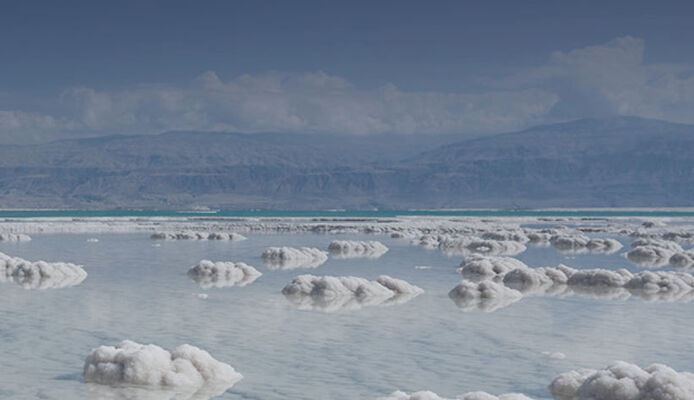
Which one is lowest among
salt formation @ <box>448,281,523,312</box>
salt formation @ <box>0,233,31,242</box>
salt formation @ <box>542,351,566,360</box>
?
salt formation @ <box>0,233,31,242</box>

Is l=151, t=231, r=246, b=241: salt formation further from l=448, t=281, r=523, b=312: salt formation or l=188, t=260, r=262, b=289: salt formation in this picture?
l=448, t=281, r=523, b=312: salt formation

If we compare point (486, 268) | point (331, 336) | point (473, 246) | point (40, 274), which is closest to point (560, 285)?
point (486, 268)

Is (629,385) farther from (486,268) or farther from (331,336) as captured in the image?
(486,268)

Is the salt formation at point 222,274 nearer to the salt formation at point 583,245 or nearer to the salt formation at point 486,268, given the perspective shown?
the salt formation at point 486,268

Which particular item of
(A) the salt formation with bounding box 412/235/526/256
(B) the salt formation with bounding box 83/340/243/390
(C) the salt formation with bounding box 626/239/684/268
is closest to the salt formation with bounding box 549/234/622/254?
(A) the salt formation with bounding box 412/235/526/256

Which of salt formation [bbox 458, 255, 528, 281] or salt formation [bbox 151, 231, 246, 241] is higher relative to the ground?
salt formation [bbox 458, 255, 528, 281]

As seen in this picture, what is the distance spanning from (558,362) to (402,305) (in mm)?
6863

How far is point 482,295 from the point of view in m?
22.5

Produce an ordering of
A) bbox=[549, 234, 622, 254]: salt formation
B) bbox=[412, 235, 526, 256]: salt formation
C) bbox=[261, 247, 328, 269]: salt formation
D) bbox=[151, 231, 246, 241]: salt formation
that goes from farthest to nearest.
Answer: bbox=[151, 231, 246, 241]: salt formation < bbox=[549, 234, 622, 254]: salt formation < bbox=[412, 235, 526, 256]: salt formation < bbox=[261, 247, 328, 269]: salt formation

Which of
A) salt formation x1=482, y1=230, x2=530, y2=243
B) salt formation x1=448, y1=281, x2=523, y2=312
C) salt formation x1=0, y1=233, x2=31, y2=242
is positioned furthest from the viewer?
salt formation x1=482, y1=230, x2=530, y2=243

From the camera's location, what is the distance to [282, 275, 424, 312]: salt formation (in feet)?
70.3

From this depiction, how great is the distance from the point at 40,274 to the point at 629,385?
2010cm

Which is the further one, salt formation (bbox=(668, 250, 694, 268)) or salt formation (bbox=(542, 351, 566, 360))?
salt formation (bbox=(668, 250, 694, 268))

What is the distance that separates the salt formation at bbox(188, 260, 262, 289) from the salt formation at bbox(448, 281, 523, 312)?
6636 millimetres
